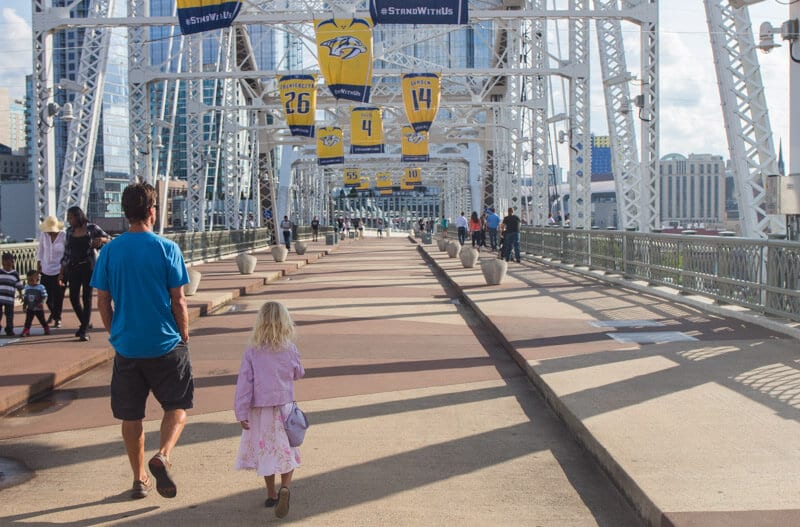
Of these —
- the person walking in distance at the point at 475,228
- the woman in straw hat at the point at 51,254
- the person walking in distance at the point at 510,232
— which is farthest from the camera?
the person walking in distance at the point at 475,228

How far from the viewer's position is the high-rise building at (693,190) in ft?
366

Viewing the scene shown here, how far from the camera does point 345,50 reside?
21250 millimetres

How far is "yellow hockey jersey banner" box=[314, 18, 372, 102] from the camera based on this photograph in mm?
20906

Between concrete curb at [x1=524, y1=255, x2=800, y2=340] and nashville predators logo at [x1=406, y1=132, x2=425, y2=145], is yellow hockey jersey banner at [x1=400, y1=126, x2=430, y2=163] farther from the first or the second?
concrete curb at [x1=524, y1=255, x2=800, y2=340]

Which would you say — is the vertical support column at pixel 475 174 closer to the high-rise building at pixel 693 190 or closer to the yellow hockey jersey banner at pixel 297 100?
the yellow hockey jersey banner at pixel 297 100

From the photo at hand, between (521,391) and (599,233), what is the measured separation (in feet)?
47.7

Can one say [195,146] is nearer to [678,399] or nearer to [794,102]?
[794,102]

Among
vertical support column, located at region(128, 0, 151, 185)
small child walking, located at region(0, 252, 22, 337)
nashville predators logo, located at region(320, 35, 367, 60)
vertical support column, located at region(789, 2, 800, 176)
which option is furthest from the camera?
vertical support column, located at region(128, 0, 151, 185)

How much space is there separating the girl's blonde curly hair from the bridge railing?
24.5 ft

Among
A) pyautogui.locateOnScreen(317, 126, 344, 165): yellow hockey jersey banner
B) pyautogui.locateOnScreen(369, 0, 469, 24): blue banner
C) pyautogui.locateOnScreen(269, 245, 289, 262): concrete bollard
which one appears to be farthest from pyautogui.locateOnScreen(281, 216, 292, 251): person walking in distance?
pyautogui.locateOnScreen(369, 0, 469, 24): blue banner

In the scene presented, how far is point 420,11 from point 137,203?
44.2 feet

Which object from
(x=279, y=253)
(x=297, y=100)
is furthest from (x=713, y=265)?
(x=279, y=253)

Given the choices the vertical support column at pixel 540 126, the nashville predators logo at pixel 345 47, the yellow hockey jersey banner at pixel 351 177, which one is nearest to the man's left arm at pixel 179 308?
the nashville predators logo at pixel 345 47

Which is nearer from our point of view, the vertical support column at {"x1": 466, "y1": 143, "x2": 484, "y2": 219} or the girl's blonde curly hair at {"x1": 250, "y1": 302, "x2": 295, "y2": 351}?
the girl's blonde curly hair at {"x1": 250, "y1": 302, "x2": 295, "y2": 351}
